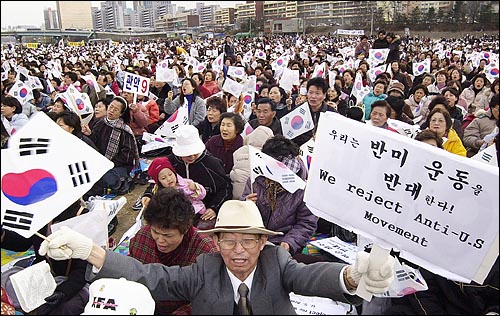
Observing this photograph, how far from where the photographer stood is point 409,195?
185 centimetres

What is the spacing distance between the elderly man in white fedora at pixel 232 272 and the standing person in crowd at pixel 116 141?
3.59m

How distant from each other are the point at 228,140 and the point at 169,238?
2.43 meters

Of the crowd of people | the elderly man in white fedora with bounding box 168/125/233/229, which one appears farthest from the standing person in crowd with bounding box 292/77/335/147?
the elderly man in white fedora with bounding box 168/125/233/229

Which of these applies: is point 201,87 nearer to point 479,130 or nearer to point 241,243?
point 479,130

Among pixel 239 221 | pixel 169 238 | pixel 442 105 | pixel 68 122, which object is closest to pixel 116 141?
pixel 68 122

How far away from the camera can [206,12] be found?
196 ft

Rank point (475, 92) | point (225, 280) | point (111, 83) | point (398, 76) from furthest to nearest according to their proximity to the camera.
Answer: point (111, 83) < point (398, 76) < point (475, 92) < point (225, 280)

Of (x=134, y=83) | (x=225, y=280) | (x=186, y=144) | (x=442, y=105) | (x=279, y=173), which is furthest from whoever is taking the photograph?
(x=134, y=83)

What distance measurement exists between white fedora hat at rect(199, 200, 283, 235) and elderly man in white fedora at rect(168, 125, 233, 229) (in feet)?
5.84

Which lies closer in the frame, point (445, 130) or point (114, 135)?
point (445, 130)

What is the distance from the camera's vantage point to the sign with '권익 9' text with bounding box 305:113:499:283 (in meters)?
1.67

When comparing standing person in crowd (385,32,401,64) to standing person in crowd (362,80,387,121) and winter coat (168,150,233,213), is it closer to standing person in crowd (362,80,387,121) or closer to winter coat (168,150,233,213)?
standing person in crowd (362,80,387,121)

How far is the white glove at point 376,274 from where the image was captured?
1.75 metres

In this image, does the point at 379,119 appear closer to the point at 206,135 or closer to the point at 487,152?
the point at 487,152
